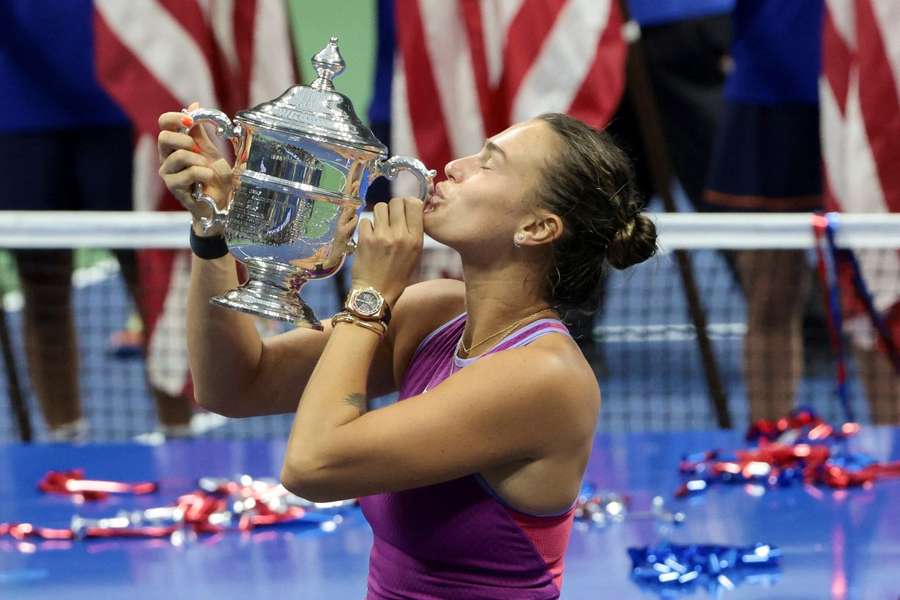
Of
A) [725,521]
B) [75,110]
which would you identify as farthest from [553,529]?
[75,110]

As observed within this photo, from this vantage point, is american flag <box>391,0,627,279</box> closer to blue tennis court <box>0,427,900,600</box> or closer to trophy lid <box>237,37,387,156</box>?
blue tennis court <box>0,427,900,600</box>

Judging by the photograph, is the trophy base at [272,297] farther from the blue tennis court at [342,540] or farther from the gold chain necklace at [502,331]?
the blue tennis court at [342,540]

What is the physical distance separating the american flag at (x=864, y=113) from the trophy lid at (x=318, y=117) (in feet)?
7.09

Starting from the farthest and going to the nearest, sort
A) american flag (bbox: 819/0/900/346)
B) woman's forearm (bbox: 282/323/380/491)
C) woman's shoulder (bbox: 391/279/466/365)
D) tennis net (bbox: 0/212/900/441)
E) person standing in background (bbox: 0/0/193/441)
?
person standing in background (bbox: 0/0/193/441), american flag (bbox: 819/0/900/346), tennis net (bbox: 0/212/900/441), woman's shoulder (bbox: 391/279/466/365), woman's forearm (bbox: 282/323/380/491)

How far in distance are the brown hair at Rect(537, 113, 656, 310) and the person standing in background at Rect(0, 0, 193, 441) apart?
89.5 inches

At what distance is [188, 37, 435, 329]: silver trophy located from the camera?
6.71 ft

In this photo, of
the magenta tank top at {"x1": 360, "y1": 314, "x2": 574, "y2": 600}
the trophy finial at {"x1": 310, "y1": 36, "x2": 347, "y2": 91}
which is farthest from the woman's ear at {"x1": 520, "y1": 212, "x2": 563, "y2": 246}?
the trophy finial at {"x1": 310, "y1": 36, "x2": 347, "y2": 91}

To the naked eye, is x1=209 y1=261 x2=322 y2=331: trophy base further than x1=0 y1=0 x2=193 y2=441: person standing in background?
No

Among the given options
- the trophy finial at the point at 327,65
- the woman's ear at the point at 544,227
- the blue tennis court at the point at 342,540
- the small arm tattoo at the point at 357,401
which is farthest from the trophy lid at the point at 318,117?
the blue tennis court at the point at 342,540

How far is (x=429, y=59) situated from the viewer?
4074mm

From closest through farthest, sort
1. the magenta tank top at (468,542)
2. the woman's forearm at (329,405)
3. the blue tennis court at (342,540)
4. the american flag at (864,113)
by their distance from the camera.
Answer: the woman's forearm at (329,405) → the magenta tank top at (468,542) → the blue tennis court at (342,540) → the american flag at (864,113)

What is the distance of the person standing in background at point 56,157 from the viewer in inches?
165

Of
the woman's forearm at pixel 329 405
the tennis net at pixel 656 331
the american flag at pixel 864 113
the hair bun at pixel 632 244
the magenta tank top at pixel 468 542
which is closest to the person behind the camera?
the woman's forearm at pixel 329 405

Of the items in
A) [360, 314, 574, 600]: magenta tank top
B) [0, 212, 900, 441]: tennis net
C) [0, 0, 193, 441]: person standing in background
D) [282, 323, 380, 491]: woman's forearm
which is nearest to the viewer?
[282, 323, 380, 491]: woman's forearm
